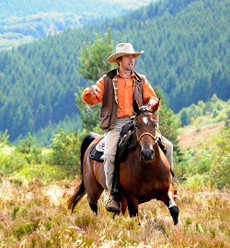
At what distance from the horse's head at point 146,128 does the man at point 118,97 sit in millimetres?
723

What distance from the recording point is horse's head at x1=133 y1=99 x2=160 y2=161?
5246 mm

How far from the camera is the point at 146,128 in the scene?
18.1ft

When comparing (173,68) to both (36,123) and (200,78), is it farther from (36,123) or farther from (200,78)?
(36,123)

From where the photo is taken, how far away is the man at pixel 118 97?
6500mm

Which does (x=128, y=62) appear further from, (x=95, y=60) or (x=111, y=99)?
(x=95, y=60)

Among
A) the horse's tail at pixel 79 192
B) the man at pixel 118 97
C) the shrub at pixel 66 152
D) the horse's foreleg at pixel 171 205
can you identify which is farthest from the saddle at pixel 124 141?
the shrub at pixel 66 152

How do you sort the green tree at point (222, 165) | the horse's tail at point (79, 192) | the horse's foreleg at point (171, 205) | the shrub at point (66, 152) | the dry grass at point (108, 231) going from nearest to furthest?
1. the dry grass at point (108, 231)
2. the horse's foreleg at point (171, 205)
3. the horse's tail at point (79, 192)
4. the green tree at point (222, 165)
5. the shrub at point (66, 152)

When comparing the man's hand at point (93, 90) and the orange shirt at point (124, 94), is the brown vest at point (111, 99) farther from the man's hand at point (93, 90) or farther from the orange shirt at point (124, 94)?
the man's hand at point (93, 90)

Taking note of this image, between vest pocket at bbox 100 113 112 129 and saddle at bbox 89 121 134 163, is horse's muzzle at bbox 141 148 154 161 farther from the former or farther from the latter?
vest pocket at bbox 100 113 112 129

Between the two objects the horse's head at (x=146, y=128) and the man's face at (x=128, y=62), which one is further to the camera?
the man's face at (x=128, y=62)

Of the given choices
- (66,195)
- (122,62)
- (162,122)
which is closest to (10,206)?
(66,195)

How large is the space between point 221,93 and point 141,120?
164051 millimetres

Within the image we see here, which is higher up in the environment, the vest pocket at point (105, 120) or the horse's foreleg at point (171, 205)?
the vest pocket at point (105, 120)

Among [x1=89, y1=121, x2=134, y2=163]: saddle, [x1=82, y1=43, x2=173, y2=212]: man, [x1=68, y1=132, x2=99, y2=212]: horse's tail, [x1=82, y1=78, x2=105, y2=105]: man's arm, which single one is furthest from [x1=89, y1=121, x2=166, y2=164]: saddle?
[x1=68, y1=132, x2=99, y2=212]: horse's tail
